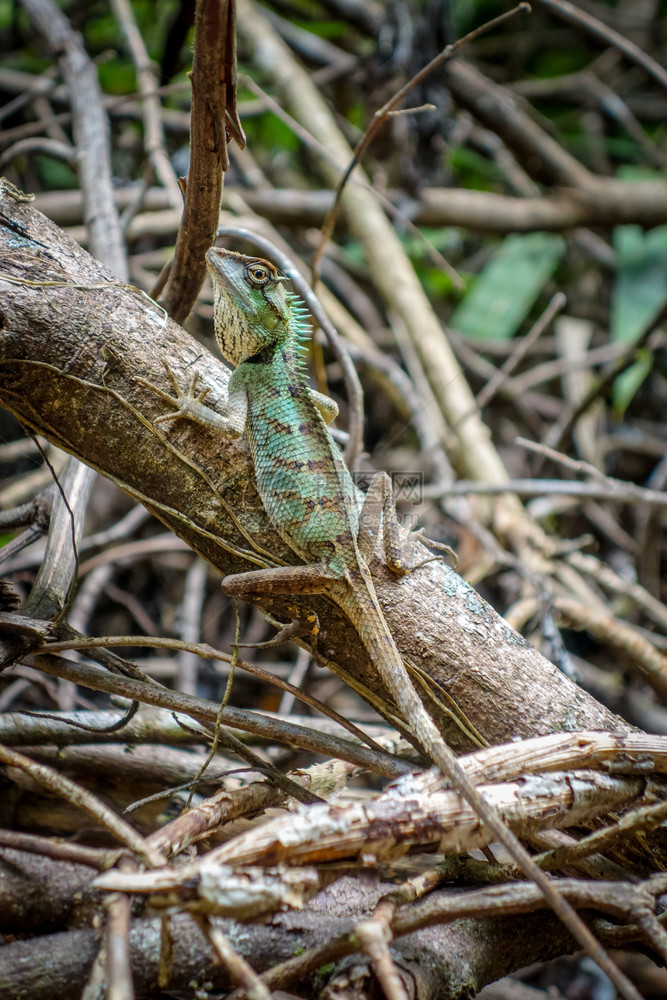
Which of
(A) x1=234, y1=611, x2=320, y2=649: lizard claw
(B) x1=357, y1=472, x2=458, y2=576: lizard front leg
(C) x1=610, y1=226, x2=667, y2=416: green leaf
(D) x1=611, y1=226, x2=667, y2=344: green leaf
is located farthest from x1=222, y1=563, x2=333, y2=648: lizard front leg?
(D) x1=611, y1=226, x2=667, y2=344: green leaf

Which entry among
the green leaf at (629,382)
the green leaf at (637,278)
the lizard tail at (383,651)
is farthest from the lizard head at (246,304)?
the green leaf at (637,278)

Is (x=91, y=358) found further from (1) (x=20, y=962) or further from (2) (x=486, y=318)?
(2) (x=486, y=318)

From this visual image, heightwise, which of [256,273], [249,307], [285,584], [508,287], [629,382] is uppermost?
[508,287]

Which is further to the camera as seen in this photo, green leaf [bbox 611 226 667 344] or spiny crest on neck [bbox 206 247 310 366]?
green leaf [bbox 611 226 667 344]

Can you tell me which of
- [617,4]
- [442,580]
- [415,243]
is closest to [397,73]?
[415,243]

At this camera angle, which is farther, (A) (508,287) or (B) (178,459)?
(A) (508,287)

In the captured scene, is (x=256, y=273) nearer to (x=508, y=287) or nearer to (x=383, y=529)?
(x=383, y=529)

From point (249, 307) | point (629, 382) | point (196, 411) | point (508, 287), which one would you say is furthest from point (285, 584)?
point (508, 287)

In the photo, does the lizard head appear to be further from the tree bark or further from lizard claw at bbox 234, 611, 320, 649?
lizard claw at bbox 234, 611, 320, 649
